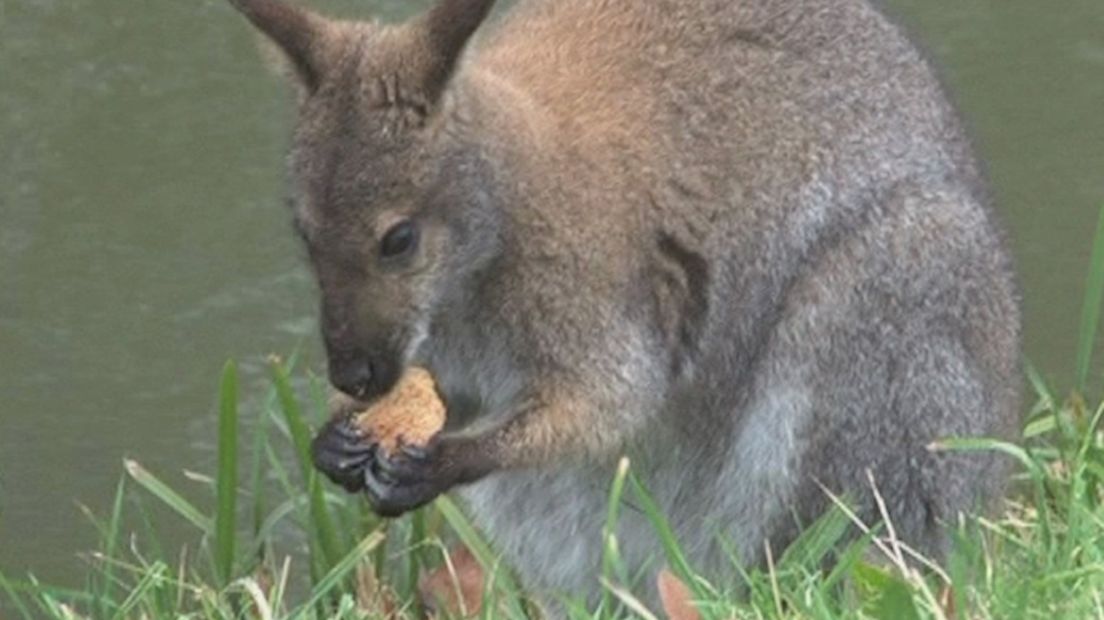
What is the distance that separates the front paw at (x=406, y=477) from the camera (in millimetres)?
5527

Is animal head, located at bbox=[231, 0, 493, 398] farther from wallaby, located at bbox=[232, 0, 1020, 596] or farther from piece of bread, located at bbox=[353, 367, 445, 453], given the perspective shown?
piece of bread, located at bbox=[353, 367, 445, 453]

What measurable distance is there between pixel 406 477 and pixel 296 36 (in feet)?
2.18

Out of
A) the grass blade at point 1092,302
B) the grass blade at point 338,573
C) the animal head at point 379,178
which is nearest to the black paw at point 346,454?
the grass blade at point 338,573

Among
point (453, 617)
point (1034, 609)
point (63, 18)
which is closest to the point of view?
point (1034, 609)

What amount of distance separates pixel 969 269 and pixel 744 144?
0.41 metres

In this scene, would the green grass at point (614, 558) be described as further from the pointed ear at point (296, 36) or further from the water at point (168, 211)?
the pointed ear at point (296, 36)

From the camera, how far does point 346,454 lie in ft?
18.2

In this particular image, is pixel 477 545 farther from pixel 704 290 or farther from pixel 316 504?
pixel 704 290

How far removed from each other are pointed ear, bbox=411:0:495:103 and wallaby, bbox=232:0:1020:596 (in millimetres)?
63

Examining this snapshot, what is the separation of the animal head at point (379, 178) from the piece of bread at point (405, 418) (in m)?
0.18

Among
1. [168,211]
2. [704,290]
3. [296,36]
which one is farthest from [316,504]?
[168,211]

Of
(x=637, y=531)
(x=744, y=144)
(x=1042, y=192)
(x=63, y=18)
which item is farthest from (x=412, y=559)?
(x=63, y=18)

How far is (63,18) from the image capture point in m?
8.52

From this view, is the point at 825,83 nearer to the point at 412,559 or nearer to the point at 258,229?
the point at 412,559
